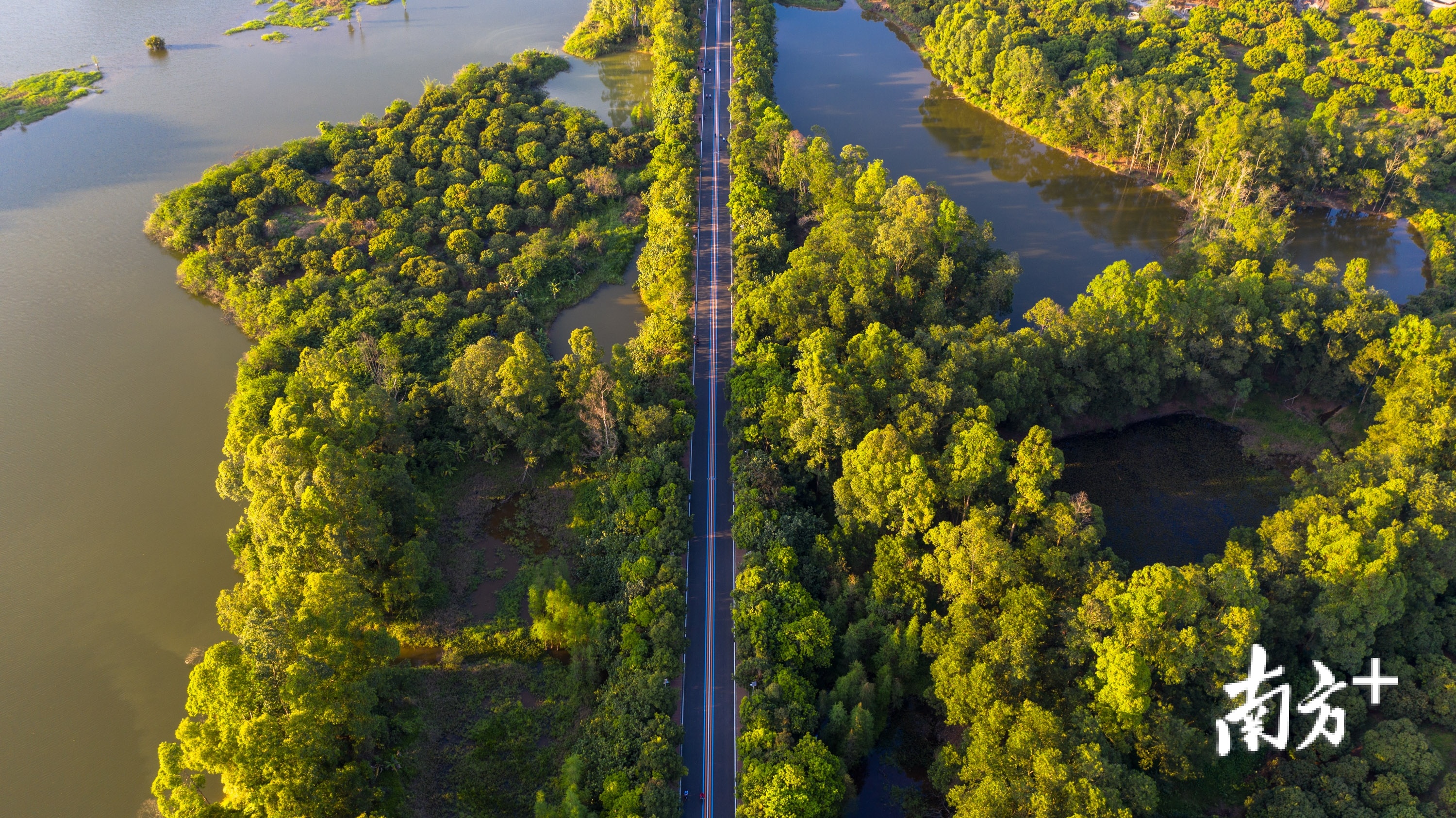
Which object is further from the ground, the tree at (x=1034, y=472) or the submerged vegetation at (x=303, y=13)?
the submerged vegetation at (x=303, y=13)

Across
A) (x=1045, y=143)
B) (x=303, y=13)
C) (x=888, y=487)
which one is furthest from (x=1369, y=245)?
(x=303, y=13)

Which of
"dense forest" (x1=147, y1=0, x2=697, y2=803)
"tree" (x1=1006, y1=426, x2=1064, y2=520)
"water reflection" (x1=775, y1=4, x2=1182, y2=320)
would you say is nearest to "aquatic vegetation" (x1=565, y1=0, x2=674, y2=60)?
"water reflection" (x1=775, y1=4, x2=1182, y2=320)

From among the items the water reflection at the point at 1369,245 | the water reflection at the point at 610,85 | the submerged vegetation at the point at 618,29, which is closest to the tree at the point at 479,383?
the water reflection at the point at 610,85

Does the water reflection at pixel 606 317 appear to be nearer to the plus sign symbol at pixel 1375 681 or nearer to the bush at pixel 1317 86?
the plus sign symbol at pixel 1375 681

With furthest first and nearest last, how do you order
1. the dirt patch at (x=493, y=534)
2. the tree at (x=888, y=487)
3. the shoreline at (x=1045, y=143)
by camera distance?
the shoreline at (x=1045, y=143), the dirt patch at (x=493, y=534), the tree at (x=888, y=487)

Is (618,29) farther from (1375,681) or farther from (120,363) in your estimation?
(1375,681)

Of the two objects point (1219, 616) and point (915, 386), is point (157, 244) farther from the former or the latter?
point (1219, 616)

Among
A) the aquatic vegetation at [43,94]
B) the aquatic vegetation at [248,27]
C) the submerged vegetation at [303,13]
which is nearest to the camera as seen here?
the aquatic vegetation at [43,94]

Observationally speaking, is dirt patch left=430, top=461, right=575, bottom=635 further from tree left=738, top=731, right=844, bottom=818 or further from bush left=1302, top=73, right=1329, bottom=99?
bush left=1302, top=73, right=1329, bottom=99
